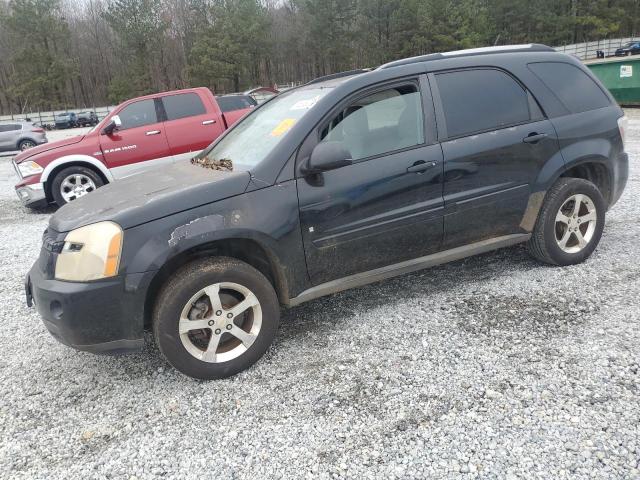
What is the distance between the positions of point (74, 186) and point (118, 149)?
0.96 metres

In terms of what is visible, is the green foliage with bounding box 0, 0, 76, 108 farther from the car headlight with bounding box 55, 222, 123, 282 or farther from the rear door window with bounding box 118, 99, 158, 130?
the car headlight with bounding box 55, 222, 123, 282

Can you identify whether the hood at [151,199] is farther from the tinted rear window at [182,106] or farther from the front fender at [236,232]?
the tinted rear window at [182,106]

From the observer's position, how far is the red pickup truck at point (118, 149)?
25.7 ft

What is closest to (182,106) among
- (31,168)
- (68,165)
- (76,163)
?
(76,163)

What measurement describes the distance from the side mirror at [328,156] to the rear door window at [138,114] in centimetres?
612

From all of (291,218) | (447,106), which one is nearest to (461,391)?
(291,218)

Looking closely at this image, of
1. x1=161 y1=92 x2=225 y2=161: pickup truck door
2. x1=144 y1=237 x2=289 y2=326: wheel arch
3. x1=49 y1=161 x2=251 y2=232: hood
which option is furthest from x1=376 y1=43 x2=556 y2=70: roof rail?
x1=161 y1=92 x2=225 y2=161: pickup truck door

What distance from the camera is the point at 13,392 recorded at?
2947 mm

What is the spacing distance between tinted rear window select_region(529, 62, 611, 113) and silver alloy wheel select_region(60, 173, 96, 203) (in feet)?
22.9

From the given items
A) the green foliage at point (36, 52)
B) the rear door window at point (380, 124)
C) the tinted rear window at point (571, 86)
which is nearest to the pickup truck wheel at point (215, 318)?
the rear door window at point (380, 124)

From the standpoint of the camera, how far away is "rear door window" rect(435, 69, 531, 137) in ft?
11.4

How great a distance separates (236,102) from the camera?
10953 millimetres

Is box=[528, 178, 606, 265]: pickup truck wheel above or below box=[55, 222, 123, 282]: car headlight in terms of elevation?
below

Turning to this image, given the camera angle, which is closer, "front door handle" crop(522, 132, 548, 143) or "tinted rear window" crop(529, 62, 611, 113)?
"front door handle" crop(522, 132, 548, 143)
